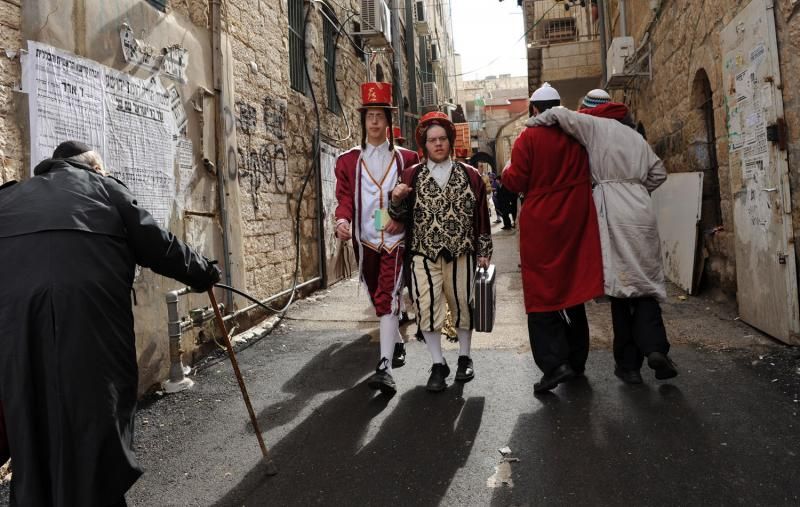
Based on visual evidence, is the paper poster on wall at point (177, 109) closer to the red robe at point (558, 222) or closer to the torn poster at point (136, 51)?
the torn poster at point (136, 51)

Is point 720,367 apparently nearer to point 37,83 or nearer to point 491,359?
point 491,359

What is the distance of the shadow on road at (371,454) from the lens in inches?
101

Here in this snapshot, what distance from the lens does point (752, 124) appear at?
14.6 feet

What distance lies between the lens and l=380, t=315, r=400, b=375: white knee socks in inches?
154

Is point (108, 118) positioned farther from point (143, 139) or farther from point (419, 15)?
point (419, 15)

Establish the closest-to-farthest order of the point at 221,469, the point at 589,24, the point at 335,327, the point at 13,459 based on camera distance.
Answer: the point at 13,459, the point at 221,469, the point at 335,327, the point at 589,24

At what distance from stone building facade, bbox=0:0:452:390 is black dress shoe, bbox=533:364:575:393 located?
2505 mm

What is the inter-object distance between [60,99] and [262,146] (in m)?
3.01

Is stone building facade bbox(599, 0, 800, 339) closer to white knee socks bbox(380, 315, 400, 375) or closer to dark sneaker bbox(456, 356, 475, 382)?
dark sneaker bbox(456, 356, 475, 382)

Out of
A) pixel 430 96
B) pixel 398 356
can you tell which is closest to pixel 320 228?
pixel 398 356

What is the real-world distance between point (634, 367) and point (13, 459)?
3.17m

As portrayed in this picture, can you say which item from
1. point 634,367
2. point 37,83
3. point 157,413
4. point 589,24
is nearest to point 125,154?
point 37,83

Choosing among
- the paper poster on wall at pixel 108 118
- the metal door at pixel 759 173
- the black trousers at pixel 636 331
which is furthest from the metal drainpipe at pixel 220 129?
the metal door at pixel 759 173

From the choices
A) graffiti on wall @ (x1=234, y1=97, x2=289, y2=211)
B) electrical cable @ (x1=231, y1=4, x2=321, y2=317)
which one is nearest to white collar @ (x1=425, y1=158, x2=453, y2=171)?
graffiti on wall @ (x1=234, y1=97, x2=289, y2=211)
